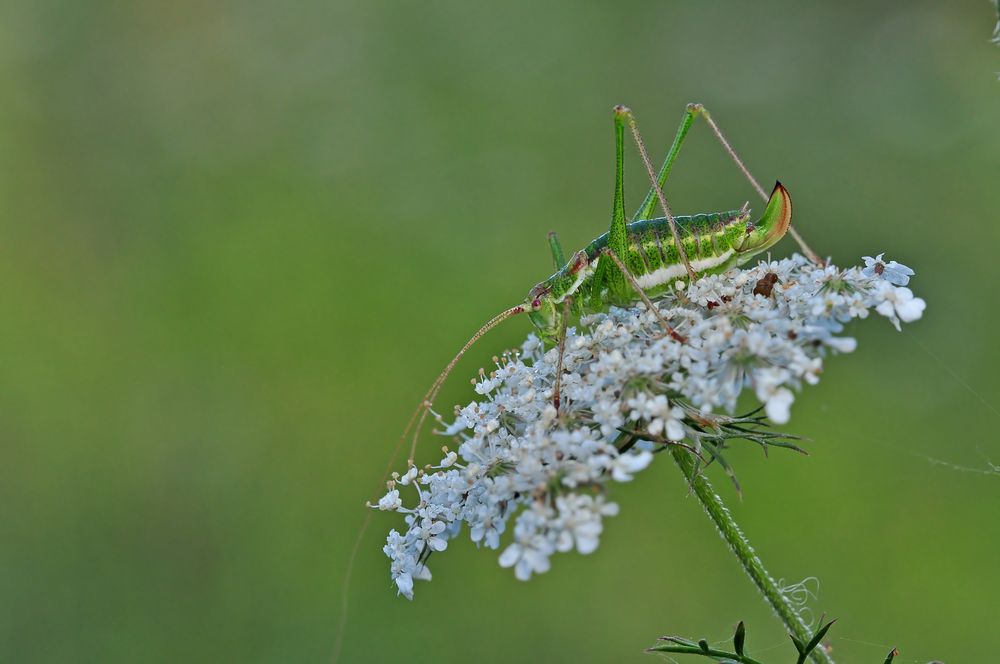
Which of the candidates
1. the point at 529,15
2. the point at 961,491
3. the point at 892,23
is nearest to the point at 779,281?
the point at 961,491

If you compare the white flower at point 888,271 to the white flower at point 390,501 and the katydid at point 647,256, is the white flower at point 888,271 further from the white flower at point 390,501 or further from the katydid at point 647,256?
the white flower at point 390,501

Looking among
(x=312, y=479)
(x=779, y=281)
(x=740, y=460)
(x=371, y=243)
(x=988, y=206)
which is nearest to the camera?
(x=779, y=281)

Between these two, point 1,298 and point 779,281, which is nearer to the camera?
point 779,281

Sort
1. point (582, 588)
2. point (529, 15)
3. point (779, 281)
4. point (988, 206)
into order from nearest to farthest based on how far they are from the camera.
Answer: point (779, 281), point (582, 588), point (988, 206), point (529, 15)

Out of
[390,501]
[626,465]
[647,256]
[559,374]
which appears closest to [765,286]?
[647,256]

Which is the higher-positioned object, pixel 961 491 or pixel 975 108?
pixel 975 108

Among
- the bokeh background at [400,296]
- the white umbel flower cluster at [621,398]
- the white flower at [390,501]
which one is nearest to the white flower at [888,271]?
the white umbel flower cluster at [621,398]

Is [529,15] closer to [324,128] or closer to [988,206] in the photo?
[324,128]
